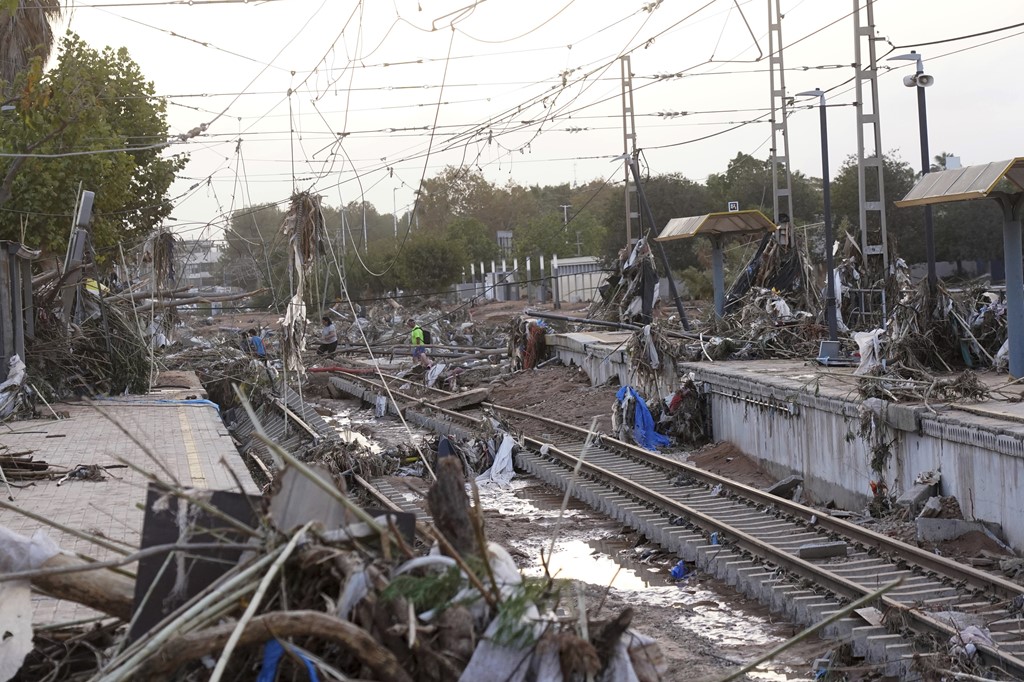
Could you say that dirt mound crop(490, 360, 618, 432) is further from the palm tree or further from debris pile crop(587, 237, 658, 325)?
the palm tree

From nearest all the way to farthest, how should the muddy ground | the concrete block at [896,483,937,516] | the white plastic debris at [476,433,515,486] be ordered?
the muddy ground
the concrete block at [896,483,937,516]
the white plastic debris at [476,433,515,486]

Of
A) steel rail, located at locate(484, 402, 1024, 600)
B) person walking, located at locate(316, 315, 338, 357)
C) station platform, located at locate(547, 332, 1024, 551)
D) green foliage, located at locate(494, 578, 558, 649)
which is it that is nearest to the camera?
green foliage, located at locate(494, 578, 558, 649)

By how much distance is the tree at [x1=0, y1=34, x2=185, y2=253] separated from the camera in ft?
66.3

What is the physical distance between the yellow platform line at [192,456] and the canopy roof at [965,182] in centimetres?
1002

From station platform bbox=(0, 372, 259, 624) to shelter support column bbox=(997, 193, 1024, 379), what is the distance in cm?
1018

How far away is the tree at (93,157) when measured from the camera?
20219mm

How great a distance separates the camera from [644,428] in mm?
19750

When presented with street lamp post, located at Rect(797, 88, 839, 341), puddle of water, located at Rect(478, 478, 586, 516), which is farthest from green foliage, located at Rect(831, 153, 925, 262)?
puddle of water, located at Rect(478, 478, 586, 516)

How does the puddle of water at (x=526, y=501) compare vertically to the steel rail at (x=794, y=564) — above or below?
below

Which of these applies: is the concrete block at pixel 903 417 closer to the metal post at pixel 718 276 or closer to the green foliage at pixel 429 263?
the metal post at pixel 718 276

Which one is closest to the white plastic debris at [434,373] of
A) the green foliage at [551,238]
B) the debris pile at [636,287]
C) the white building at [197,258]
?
the debris pile at [636,287]

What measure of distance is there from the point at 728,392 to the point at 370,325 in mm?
32141

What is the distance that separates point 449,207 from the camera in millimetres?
114062

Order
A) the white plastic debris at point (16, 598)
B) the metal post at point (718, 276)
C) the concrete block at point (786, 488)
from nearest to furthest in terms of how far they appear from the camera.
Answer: the white plastic debris at point (16, 598)
the concrete block at point (786, 488)
the metal post at point (718, 276)
